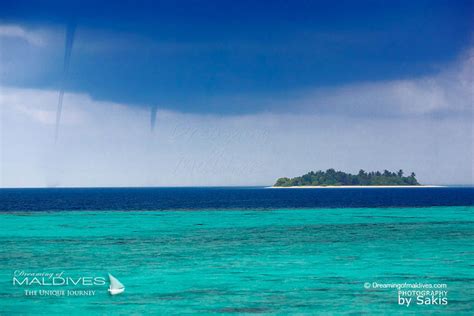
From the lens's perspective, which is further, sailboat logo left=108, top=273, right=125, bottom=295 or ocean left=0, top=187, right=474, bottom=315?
sailboat logo left=108, top=273, right=125, bottom=295

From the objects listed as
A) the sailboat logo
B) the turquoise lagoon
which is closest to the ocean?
the turquoise lagoon

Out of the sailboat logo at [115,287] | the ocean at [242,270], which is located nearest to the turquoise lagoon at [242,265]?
the ocean at [242,270]

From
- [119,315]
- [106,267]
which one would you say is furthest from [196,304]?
[106,267]

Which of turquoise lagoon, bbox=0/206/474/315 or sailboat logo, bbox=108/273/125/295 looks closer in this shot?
turquoise lagoon, bbox=0/206/474/315

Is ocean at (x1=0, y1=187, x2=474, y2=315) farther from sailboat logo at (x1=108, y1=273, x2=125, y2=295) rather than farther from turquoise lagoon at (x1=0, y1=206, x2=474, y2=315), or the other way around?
sailboat logo at (x1=108, y1=273, x2=125, y2=295)

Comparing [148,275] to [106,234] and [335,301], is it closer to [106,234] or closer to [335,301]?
[335,301]

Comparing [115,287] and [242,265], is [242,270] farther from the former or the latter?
[115,287]

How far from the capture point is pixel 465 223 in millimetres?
52375

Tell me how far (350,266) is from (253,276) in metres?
4.91

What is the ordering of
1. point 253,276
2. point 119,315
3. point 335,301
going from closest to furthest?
point 119,315 < point 335,301 < point 253,276

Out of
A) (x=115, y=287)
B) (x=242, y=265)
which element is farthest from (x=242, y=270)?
(x=115, y=287)

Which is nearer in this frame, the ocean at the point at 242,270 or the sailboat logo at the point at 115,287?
the ocean at the point at 242,270

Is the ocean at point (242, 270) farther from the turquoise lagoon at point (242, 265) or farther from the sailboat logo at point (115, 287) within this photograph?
the sailboat logo at point (115, 287)

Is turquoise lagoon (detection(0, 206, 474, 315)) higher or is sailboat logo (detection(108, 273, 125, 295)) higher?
turquoise lagoon (detection(0, 206, 474, 315))
